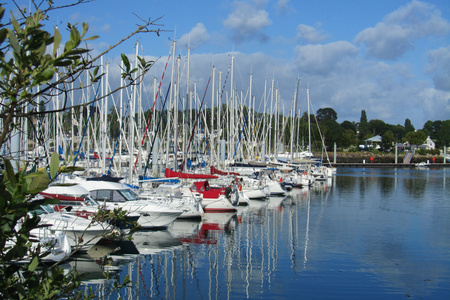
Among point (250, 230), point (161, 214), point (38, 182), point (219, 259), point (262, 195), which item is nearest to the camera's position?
point (38, 182)

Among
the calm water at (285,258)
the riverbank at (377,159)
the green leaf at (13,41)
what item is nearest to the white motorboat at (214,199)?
the calm water at (285,258)

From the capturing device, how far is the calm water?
1633cm

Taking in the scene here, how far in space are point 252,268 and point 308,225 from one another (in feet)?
41.5

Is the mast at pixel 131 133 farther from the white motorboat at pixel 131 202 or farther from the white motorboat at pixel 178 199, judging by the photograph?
the white motorboat at pixel 131 202

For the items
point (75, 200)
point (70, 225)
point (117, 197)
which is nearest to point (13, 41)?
point (70, 225)

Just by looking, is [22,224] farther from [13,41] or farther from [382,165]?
[382,165]

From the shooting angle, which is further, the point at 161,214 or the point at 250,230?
the point at 250,230

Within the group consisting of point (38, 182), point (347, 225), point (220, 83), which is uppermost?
point (220, 83)

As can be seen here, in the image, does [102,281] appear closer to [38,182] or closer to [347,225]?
[38,182]

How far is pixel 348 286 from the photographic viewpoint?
16906 mm

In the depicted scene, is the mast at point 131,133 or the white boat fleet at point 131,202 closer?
the white boat fleet at point 131,202

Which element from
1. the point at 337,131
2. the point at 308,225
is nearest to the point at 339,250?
the point at 308,225

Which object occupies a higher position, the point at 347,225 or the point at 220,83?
the point at 220,83

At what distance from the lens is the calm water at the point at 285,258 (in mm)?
16328
